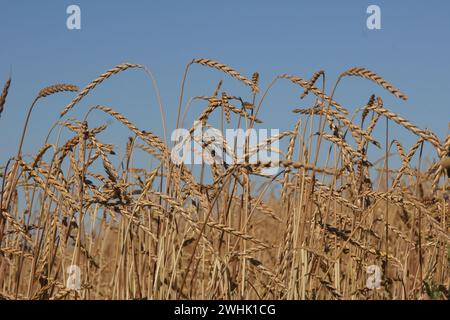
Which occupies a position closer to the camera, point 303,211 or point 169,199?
point 169,199

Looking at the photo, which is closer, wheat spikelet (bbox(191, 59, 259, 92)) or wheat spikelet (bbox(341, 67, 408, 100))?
wheat spikelet (bbox(341, 67, 408, 100))

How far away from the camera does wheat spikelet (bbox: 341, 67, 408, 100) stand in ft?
6.53

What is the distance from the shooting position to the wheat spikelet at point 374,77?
6.53 ft

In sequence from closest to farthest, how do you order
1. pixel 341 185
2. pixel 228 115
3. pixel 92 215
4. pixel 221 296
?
pixel 221 296 < pixel 228 115 < pixel 341 185 < pixel 92 215

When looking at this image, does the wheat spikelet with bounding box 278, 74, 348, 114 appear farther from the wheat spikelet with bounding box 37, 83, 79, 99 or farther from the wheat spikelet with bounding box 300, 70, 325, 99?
the wheat spikelet with bounding box 37, 83, 79, 99

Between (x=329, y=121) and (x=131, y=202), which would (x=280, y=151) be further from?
(x=131, y=202)

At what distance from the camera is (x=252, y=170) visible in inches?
93.0

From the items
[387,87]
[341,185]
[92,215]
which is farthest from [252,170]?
[92,215]

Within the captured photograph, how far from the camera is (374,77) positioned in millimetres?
2174

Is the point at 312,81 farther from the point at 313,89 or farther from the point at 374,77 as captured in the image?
the point at 374,77

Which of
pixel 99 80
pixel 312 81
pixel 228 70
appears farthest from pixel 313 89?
pixel 99 80

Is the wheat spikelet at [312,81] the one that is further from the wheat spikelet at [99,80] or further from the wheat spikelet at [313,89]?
the wheat spikelet at [99,80]

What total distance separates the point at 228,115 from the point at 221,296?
0.83 m
